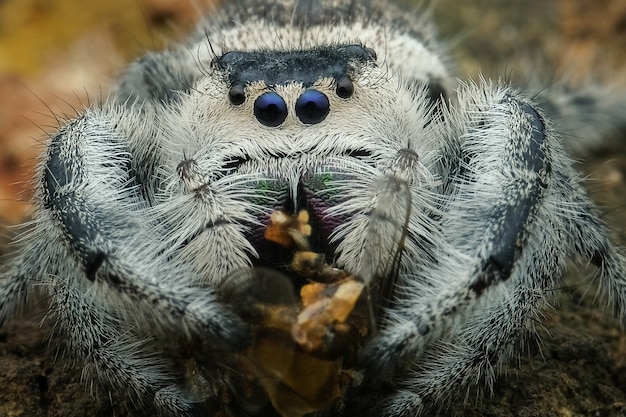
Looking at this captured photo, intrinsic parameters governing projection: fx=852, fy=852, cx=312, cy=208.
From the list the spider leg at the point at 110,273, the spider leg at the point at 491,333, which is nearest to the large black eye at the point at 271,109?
the spider leg at the point at 110,273

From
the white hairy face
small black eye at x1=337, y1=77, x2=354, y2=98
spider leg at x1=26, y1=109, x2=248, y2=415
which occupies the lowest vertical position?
spider leg at x1=26, y1=109, x2=248, y2=415

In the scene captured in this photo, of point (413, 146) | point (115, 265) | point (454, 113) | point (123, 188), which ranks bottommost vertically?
point (115, 265)

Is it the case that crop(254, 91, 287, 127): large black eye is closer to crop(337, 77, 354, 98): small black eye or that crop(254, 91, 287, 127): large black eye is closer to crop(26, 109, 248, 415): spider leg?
crop(337, 77, 354, 98): small black eye

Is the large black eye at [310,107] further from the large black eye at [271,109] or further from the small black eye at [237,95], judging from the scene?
the small black eye at [237,95]

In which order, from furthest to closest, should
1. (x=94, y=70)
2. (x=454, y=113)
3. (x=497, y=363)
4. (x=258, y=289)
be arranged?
(x=94, y=70) < (x=454, y=113) < (x=497, y=363) < (x=258, y=289)

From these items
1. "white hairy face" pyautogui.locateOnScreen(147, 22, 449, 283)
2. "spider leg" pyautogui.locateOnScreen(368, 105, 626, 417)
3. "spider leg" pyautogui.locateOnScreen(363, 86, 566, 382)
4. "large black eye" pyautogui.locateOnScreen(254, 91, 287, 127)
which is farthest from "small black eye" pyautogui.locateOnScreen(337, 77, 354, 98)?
"spider leg" pyautogui.locateOnScreen(368, 105, 626, 417)

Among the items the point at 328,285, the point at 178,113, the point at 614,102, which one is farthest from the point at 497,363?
the point at 614,102

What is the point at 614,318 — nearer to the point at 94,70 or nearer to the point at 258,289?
the point at 258,289

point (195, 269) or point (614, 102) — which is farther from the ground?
point (614, 102)
